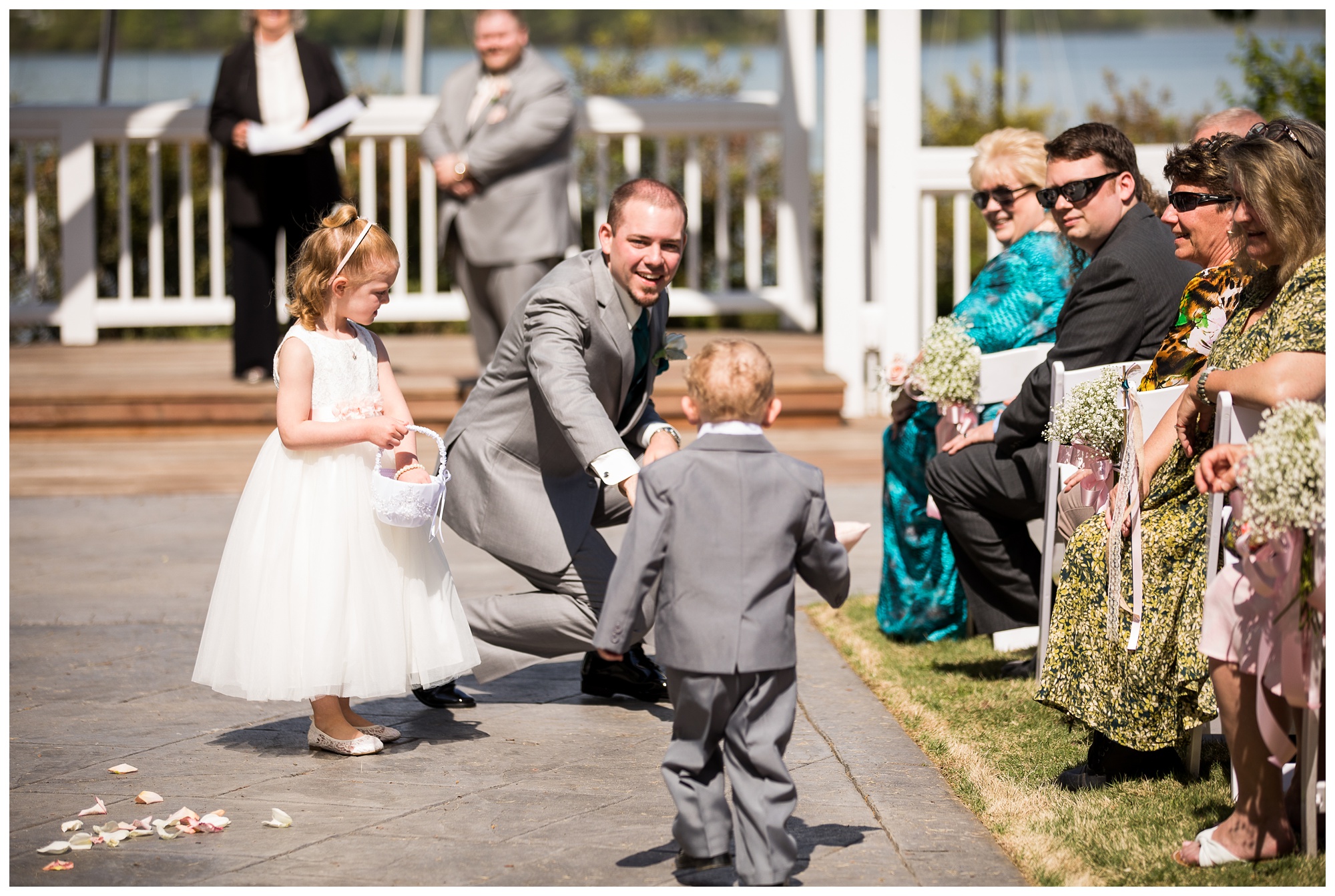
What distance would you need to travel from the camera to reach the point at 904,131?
32.2ft

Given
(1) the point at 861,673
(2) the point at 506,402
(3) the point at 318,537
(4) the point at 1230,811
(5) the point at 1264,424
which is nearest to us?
(5) the point at 1264,424

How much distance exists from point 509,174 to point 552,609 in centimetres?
464

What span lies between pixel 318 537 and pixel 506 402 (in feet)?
2.73

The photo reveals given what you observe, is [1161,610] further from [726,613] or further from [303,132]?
[303,132]

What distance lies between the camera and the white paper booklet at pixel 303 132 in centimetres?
915

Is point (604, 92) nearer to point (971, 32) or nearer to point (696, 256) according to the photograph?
point (696, 256)

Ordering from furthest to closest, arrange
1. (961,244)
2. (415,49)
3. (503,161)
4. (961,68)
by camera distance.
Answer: (961,68)
(415,49)
(961,244)
(503,161)

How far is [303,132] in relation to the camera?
30.2 ft

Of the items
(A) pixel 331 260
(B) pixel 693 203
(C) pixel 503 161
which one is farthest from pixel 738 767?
(B) pixel 693 203

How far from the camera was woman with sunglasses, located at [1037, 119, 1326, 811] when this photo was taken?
3.37 metres

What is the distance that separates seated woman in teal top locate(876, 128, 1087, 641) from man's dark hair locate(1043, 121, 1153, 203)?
0.47 m

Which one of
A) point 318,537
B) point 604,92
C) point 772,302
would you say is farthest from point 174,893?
point 604,92

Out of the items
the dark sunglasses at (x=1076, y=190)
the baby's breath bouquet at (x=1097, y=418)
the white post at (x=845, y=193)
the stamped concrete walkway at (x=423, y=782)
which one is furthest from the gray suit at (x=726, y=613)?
the white post at (x=845, y=193)

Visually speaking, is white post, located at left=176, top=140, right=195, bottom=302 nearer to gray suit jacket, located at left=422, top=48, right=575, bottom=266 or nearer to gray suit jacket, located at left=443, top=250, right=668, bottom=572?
gray suit jacket, located at left=422, top=48, right=575, bottom=266
